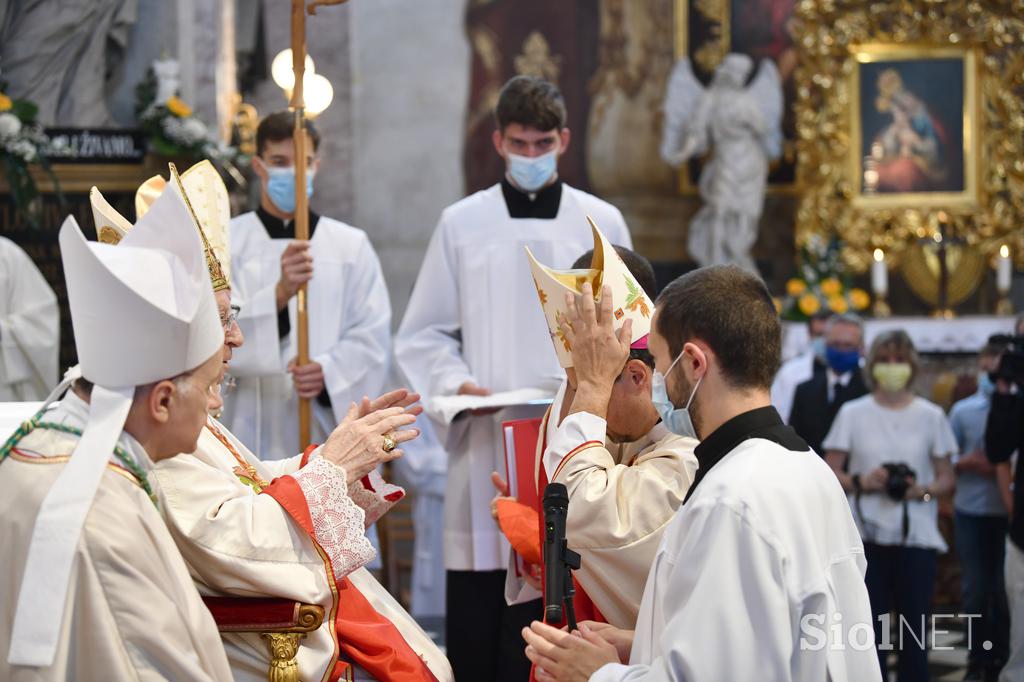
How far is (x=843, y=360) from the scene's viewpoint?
7188 millimetres

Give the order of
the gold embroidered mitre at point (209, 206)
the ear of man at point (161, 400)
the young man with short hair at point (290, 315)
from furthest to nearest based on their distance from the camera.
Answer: the young man with short hair at point (290, 315), the gold embroidered mitre at point (209, 206), the ear of man at point (161, 400)

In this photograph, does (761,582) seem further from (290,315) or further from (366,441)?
(290,315)

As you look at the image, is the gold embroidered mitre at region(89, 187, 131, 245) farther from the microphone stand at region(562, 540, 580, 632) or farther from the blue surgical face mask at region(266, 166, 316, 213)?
the blue surgical face mask at region(266, 166, 316, 213)

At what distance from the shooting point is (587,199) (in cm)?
514

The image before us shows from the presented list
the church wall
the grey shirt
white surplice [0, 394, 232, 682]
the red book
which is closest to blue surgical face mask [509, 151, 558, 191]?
the red book

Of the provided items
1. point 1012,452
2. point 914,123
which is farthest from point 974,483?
point 914,123

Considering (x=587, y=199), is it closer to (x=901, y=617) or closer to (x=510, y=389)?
(x=510, y=389)

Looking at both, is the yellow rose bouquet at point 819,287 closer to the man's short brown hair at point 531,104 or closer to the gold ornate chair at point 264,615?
the man's short brown hair at point 531,104

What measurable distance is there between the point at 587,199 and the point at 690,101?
7.01 metres

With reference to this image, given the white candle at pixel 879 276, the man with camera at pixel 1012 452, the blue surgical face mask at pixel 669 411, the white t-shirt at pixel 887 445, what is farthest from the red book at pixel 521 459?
the white candle at pixel 879 276

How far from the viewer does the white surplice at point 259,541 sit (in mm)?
2832

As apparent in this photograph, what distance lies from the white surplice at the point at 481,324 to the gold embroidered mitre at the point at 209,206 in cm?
164

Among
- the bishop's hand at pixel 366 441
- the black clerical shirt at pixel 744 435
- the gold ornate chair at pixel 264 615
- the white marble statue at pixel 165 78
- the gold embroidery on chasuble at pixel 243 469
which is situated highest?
the white marble statue at pixel 165 78

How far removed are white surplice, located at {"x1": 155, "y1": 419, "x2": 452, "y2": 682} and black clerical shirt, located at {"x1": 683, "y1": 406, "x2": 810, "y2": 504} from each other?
0.88 m
